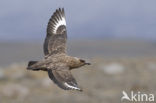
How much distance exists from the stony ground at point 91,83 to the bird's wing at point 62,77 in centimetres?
489

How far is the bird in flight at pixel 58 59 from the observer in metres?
12.1

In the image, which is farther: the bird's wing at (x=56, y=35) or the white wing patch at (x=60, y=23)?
the white wing patch at (x=60, y=23)

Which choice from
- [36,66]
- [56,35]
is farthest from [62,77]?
[56,35]

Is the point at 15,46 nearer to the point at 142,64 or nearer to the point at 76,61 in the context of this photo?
the point at 142,64

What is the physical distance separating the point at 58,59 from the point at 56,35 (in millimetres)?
1370

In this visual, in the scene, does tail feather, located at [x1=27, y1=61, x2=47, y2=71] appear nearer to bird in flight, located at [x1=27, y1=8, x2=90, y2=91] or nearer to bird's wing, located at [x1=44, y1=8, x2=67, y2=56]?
bird in flight, located at [x1=27, y1=8, x2=90, y2=91]

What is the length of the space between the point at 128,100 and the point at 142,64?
1126 centimetres

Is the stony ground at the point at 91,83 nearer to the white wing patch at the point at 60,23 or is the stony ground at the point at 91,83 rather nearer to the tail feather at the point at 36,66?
the white wing patch at the point at 60,23

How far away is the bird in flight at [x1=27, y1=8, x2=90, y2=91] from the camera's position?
12.1 metres

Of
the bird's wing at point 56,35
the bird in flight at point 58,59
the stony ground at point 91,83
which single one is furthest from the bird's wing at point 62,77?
the stony ground at point 91,83

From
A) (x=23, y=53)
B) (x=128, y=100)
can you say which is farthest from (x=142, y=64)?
(x=23, y=53)

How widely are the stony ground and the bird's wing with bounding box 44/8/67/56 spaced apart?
300 centimetres

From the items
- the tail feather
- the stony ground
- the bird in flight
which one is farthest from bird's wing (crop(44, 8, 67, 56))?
the stony ground

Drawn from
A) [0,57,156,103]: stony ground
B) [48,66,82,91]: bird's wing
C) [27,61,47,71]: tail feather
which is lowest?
[0,57,156,103]: stony ground
